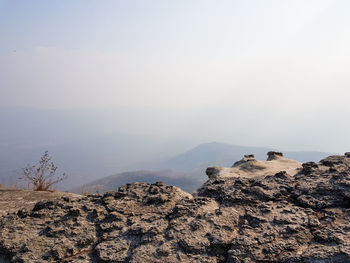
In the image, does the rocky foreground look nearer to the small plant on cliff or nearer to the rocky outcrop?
the rocky outcrop

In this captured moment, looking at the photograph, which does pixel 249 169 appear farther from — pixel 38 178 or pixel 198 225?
pixel 38 178

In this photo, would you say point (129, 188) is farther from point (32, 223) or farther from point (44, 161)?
point (44, 161)

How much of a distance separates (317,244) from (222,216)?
1.32m

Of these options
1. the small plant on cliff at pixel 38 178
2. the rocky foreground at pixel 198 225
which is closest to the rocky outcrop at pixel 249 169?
the rocky foreground at pixel 198 225

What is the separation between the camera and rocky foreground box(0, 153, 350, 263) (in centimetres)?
340

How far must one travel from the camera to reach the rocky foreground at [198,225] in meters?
3.40

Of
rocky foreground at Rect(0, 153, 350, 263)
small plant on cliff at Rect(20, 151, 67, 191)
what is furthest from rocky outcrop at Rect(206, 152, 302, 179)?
small plant on cliff at Rect(20, 151, 67, 191)

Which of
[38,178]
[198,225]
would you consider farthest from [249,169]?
[38,178]

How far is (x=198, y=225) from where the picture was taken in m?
3.91

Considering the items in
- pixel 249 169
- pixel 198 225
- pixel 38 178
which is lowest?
pixel 38 178

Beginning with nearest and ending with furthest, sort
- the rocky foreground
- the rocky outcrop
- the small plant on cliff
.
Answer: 1. the rocky foreground
2. the rocky outcrop
3. the small plant on cliff

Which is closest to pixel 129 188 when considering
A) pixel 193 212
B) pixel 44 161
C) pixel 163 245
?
pixel 193 212

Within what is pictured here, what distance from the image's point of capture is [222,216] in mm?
4141

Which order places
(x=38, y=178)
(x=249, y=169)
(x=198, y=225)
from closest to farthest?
(x=198, y=225) < (x=249, y=169) < (x=38, y=178)
